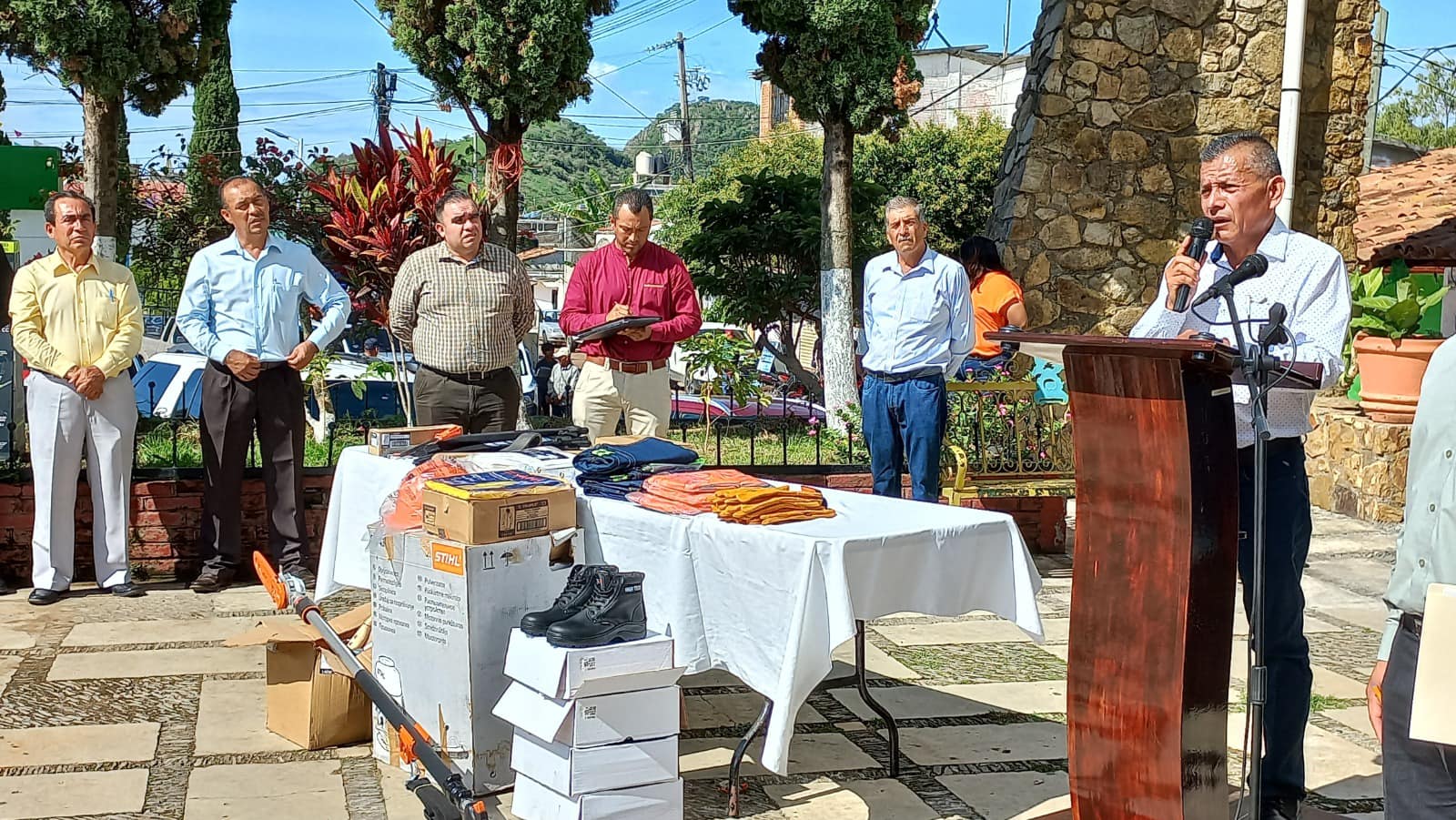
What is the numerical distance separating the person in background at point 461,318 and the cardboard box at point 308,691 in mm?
1907

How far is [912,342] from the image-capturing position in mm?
6160

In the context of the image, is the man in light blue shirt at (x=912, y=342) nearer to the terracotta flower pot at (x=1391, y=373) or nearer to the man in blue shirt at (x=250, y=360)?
the man in blue shirt at (x=250, y=360)

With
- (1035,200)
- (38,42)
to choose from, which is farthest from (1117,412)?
(38,42)

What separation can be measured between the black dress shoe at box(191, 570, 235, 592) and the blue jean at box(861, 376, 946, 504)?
321cm

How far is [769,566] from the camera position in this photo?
11.7 feet

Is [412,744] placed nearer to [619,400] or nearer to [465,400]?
[465,400]

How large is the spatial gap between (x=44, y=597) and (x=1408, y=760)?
19.0ft

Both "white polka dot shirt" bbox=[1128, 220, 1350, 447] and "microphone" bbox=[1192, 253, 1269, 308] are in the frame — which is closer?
"microphone" bbox=[1192, 253, 1269, 308]

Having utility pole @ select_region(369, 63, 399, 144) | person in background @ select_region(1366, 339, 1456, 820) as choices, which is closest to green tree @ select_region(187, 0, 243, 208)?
utility pole @ select_region(369, 63, 399, 144)

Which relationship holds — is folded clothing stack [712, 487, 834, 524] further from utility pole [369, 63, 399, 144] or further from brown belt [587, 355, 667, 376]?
utility pole [369, 63, 399, 144]

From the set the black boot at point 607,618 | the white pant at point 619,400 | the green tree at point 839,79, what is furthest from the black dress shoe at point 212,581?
the green tree at point 839,79

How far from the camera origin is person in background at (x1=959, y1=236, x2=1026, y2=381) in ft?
24.1

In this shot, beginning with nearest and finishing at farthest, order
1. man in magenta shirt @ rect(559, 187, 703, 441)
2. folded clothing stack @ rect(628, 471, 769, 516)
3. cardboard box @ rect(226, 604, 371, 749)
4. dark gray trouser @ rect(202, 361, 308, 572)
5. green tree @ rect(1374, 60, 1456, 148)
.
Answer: folded clothing stack @ rect(628, 471, 769, 516), cardboard box @ rect(226, 604, 371, 749), man in magenta shirt @ rect(559, 187, 703, 441), dark gray trouser @ rect(202, 361, 308, 572), green tree @ rect(1374, 60, 1456, 148)

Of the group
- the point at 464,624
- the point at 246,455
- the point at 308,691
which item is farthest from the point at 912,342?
the point at 246,455
